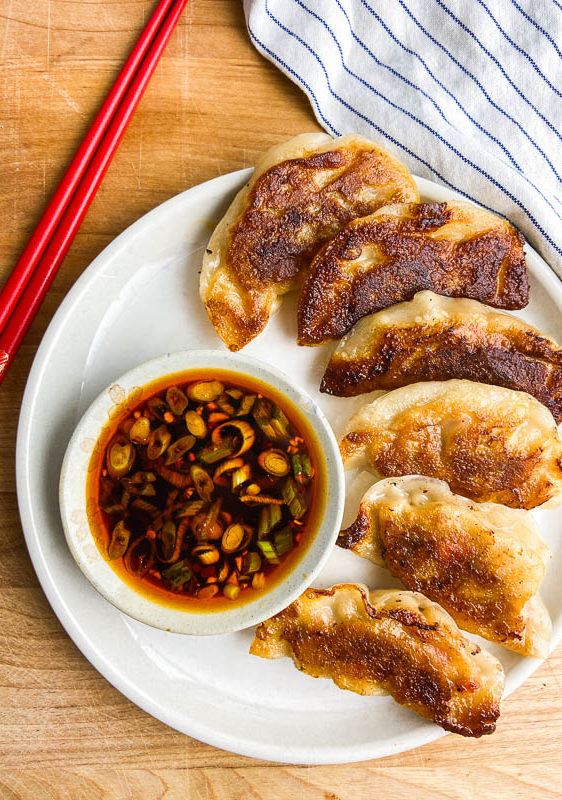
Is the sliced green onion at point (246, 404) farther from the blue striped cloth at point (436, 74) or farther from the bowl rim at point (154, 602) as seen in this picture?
the blue striped cloth at point (436, 74)

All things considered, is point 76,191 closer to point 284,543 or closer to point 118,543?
point 118,543

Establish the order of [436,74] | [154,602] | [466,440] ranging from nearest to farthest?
[154,602]
[466,440]
[436,74]

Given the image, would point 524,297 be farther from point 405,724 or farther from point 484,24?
point 405,724

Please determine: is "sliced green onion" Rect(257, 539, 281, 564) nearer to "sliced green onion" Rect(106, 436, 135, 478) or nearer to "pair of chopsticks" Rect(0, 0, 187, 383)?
"sliced green onion" Rect(106, 436, 135, 478)

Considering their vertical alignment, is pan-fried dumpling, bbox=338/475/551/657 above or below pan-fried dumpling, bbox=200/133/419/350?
below

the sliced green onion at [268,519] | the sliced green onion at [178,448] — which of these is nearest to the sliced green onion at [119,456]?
the sliced green onion at [178,448]

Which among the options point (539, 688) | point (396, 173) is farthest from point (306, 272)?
point (539, 688)

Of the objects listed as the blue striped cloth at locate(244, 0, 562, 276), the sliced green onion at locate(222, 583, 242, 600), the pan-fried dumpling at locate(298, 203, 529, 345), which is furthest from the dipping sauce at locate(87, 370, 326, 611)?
the blue striped cloth at locate(244, 0, 562, 276)

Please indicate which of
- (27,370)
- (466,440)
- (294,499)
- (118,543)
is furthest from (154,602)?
(466,440)
